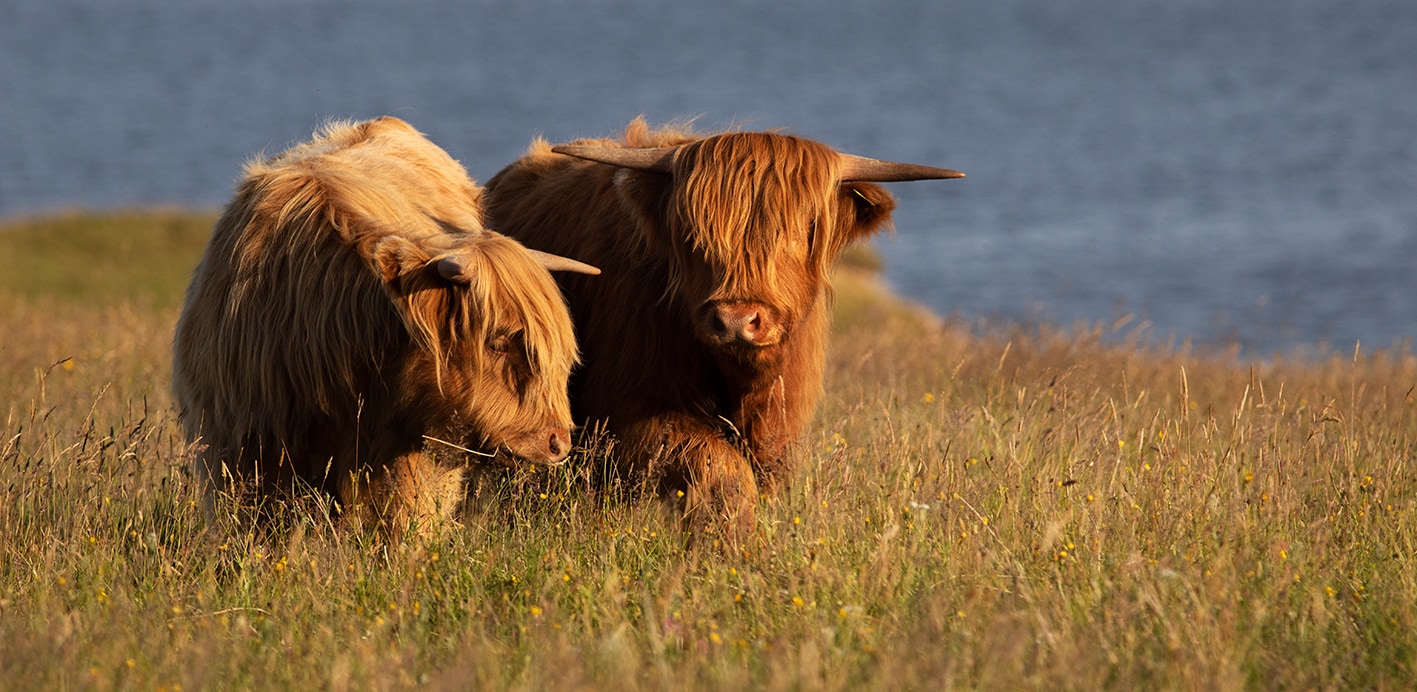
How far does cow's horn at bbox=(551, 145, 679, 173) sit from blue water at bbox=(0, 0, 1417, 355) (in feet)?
2.45

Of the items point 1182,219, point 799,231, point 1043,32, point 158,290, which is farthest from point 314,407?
point 1043,32

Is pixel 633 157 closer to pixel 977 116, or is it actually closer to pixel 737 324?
pixel 737 324

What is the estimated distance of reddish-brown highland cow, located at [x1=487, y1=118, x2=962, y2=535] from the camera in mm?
4809

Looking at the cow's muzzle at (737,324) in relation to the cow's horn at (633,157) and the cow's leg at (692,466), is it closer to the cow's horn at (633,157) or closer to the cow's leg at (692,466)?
the cow's leg at (692,466)

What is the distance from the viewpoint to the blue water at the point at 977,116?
78.2 ft

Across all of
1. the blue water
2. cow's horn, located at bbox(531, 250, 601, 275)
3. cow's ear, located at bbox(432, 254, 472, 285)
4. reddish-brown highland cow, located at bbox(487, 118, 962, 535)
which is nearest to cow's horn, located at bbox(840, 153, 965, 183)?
reddish-brown highland cow, located at bbox(487, 118, 962, 535)

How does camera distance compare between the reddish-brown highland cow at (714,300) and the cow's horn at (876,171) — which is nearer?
the reddish-brown highland cow at (714,300)

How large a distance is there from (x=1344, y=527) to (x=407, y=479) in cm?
297

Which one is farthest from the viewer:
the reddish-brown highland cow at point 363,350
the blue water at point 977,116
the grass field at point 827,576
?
the blue water at point 977,116

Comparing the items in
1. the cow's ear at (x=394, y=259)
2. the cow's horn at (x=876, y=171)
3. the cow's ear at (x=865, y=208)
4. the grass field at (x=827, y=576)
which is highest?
the cow's horn at (x=876, y=171)

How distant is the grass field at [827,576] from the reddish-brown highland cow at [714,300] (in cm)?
20

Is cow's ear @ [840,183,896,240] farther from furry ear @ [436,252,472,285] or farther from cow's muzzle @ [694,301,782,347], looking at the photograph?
furry ear @ [436,252,472,285]

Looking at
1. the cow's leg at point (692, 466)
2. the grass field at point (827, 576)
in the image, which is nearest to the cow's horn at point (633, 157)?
the cow's leg at point (692, 466)

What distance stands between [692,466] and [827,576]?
107 cm
